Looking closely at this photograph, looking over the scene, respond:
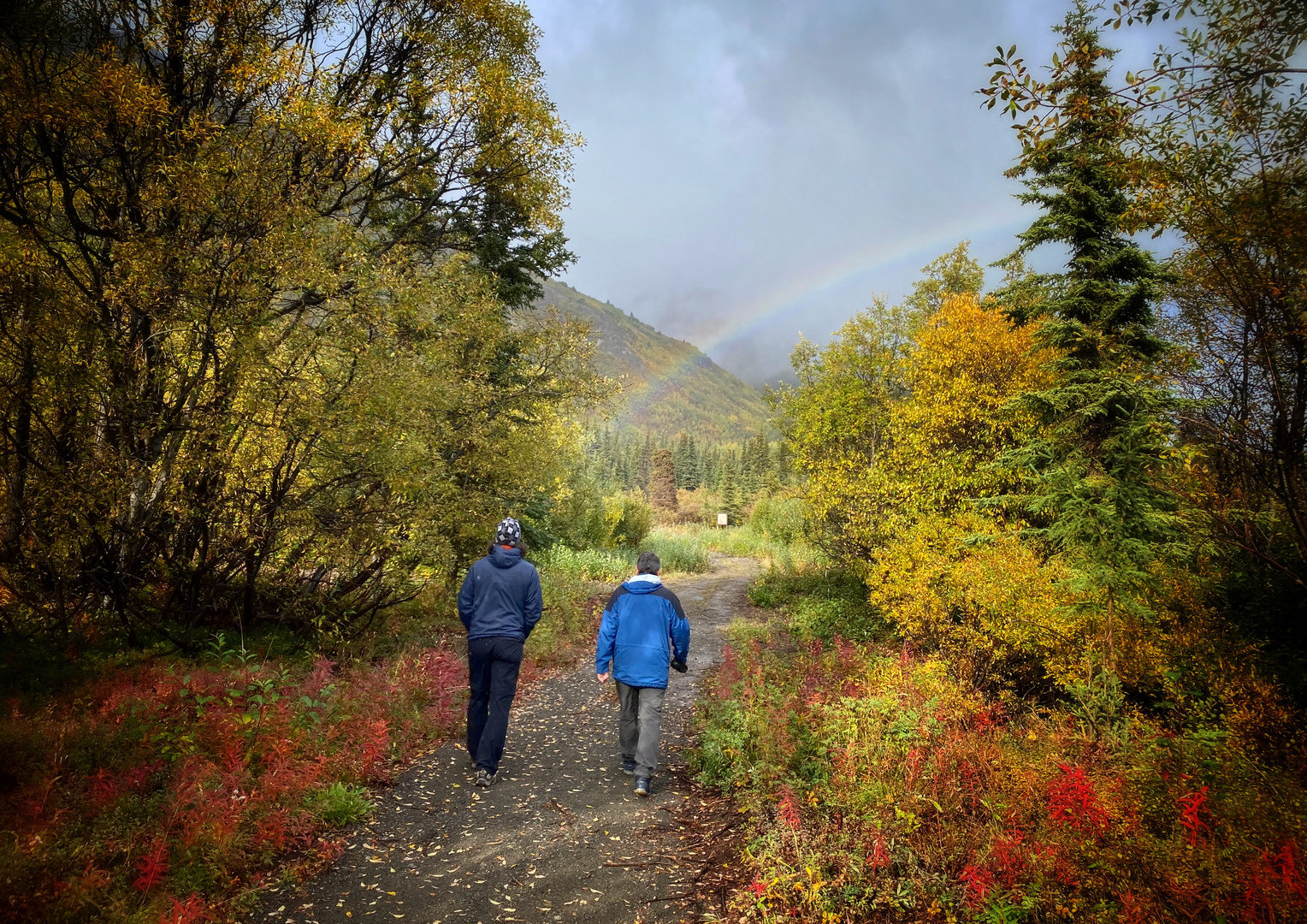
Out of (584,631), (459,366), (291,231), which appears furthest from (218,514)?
(584,631)

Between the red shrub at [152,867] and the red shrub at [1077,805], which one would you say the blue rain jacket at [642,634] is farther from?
the red shrub at [152,867]

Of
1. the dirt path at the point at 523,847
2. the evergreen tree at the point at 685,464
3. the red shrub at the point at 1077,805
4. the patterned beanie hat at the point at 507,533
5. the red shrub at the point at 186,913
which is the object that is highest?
the evergreen tree at the point at 685,464

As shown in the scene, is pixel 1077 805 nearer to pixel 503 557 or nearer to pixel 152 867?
pixel 503 557

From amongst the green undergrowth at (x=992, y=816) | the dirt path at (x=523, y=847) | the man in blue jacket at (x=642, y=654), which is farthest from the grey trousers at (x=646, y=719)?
the green undergrowth at (x=992, y=816)

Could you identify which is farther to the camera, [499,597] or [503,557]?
[503,557]

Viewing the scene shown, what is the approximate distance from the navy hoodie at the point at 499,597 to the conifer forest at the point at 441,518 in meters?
1.64

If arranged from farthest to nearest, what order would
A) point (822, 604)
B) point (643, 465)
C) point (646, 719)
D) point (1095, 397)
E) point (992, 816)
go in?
point (643, 465) → point (822, 604) → point (1095, 397) → point (646, 719) → point (992, 816)

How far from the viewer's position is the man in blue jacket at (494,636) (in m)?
6.00

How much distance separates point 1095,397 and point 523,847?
37.9 ft

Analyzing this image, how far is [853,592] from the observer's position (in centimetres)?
1603

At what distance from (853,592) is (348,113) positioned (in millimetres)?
14601

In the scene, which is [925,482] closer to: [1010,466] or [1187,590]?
[1010,466]

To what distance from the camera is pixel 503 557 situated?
6145mm

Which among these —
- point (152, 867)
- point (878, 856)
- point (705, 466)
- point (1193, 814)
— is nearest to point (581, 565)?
point (152, 867)
